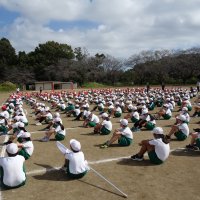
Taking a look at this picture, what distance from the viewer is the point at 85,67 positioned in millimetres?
66688

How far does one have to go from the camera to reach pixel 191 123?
15.6 meters

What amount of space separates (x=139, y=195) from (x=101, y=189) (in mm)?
842

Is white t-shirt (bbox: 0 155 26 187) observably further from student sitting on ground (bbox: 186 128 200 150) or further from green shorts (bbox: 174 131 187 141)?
green shorts (bbox: 174 131 187 141)

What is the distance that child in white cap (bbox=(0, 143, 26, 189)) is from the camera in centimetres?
654

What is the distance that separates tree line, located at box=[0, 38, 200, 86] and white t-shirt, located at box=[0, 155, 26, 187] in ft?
188

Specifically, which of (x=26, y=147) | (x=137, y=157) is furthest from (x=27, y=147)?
(x=137, y=157)

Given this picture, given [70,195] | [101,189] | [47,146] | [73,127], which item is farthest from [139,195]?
[73,127]

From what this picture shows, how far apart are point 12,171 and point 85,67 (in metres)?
60.7

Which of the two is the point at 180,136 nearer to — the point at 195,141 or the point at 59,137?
the point at 195,141

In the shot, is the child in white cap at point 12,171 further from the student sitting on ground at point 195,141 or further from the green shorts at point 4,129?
the green shorts at point 4,129

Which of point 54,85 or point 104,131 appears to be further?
point 54,85

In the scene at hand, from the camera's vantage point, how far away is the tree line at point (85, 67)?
206 feet

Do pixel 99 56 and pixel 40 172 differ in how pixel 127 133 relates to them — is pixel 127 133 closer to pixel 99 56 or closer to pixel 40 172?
pixel 40 172

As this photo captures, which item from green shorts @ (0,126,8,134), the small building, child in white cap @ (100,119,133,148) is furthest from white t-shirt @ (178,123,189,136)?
the small building
